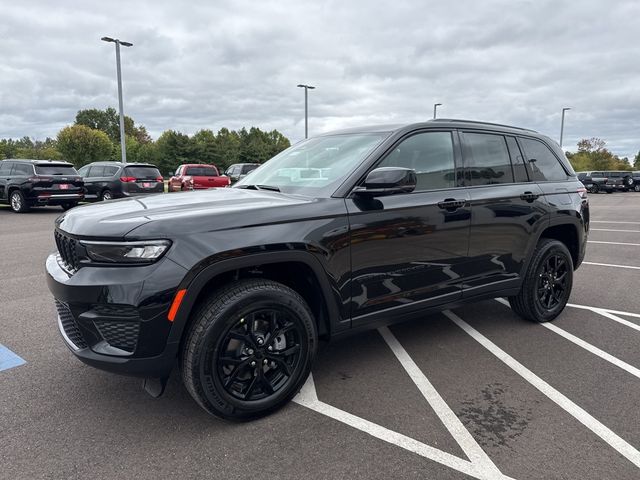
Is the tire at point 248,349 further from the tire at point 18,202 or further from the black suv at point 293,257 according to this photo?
the tire at point 18,202

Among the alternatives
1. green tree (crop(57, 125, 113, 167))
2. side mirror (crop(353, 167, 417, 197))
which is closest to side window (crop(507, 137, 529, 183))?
side mirror (crop(353, 167, 417, 197))

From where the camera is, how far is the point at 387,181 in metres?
2.95

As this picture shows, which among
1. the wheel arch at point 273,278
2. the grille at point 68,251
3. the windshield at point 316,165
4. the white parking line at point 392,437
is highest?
the windshield at point 316,165

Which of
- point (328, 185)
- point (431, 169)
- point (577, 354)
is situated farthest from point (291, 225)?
point (577, 354)

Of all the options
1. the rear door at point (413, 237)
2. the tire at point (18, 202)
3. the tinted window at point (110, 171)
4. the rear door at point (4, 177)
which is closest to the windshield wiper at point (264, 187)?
the rear door at point (413, 237)

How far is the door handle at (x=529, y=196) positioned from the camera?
13.7 ft

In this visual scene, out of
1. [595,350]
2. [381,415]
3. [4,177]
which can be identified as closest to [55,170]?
[4,177]

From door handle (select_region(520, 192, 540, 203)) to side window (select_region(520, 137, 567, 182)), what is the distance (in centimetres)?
22

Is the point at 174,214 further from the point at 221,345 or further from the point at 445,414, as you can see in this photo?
the point at 445,414

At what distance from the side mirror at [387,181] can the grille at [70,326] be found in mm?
1856

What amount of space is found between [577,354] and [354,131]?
254 cm

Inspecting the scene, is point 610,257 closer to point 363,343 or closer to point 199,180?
point 363,343

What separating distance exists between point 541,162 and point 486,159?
0.92 meters

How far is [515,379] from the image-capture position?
3.36m
